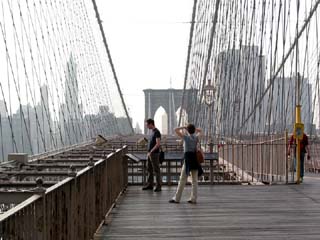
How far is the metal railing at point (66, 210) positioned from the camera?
2.88 m

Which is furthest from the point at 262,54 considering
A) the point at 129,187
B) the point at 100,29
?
the point at 100,29

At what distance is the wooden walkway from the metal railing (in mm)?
431

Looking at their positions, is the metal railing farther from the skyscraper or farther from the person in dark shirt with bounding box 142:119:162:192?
the skyscraper

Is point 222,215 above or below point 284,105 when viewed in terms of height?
A: below

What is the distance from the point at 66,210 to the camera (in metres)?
4.27

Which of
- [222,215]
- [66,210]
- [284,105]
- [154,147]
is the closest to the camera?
[66,210]

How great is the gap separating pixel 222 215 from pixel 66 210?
3.79 meters

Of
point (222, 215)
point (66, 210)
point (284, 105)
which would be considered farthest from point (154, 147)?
point (284, 105)

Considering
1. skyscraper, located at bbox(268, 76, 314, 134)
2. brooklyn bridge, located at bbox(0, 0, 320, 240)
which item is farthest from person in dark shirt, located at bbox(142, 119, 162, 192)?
skyscraper, located at bbox(268, 76, 314, 134)

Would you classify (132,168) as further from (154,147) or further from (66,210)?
(66,210)

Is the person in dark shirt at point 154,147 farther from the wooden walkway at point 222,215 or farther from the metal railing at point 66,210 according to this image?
the metal railing at point 66,210

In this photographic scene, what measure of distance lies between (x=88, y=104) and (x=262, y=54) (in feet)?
37.7

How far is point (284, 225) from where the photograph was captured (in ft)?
22.6

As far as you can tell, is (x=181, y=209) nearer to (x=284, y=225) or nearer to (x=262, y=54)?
(x=284, y=225)
